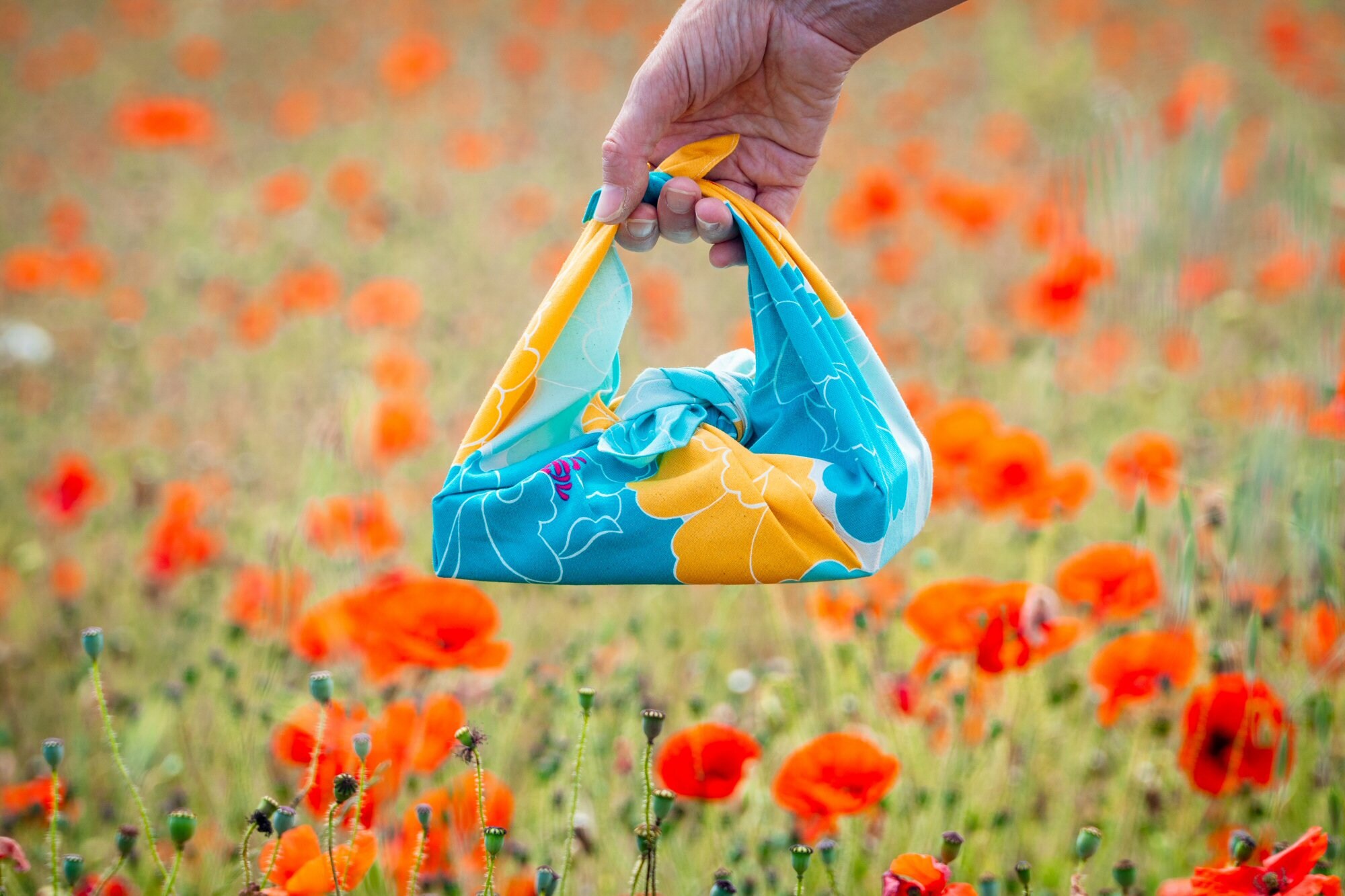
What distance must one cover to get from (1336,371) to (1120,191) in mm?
520

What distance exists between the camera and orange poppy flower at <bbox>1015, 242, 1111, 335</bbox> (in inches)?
82.9

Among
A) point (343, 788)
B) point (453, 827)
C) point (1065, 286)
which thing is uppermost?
point (1065, 286)

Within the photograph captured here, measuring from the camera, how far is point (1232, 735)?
1.23 meters

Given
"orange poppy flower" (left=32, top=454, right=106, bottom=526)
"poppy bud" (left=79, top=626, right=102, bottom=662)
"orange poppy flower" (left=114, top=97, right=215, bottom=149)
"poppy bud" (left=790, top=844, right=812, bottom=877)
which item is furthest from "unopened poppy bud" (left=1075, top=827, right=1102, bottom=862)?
"orange poppy flower" (left=114, top=97, right=215, bottom=149)

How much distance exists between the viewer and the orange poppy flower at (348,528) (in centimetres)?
155

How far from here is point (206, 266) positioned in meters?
3.25

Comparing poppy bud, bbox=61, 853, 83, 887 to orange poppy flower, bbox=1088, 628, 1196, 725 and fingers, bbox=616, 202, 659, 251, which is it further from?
orange poppy flower, bbox=1088, 628, 1196, 725

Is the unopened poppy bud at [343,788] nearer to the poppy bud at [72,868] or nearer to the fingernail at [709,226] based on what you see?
the poppy bud at [72,868]

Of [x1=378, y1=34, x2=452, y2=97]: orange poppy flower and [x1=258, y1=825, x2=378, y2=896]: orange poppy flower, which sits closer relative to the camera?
[x1=258, y1=825, x2=378, y2=896]: orange poppy flower

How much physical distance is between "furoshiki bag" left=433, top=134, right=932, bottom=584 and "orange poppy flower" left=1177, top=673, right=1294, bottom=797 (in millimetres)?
497

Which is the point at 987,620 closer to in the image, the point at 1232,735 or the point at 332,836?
the point at 1232,735

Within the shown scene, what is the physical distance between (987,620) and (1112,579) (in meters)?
0.27

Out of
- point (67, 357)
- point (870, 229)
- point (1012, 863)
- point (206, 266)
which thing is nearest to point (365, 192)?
point (206, 266)

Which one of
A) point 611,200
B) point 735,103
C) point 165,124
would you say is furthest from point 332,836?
point 165,124
